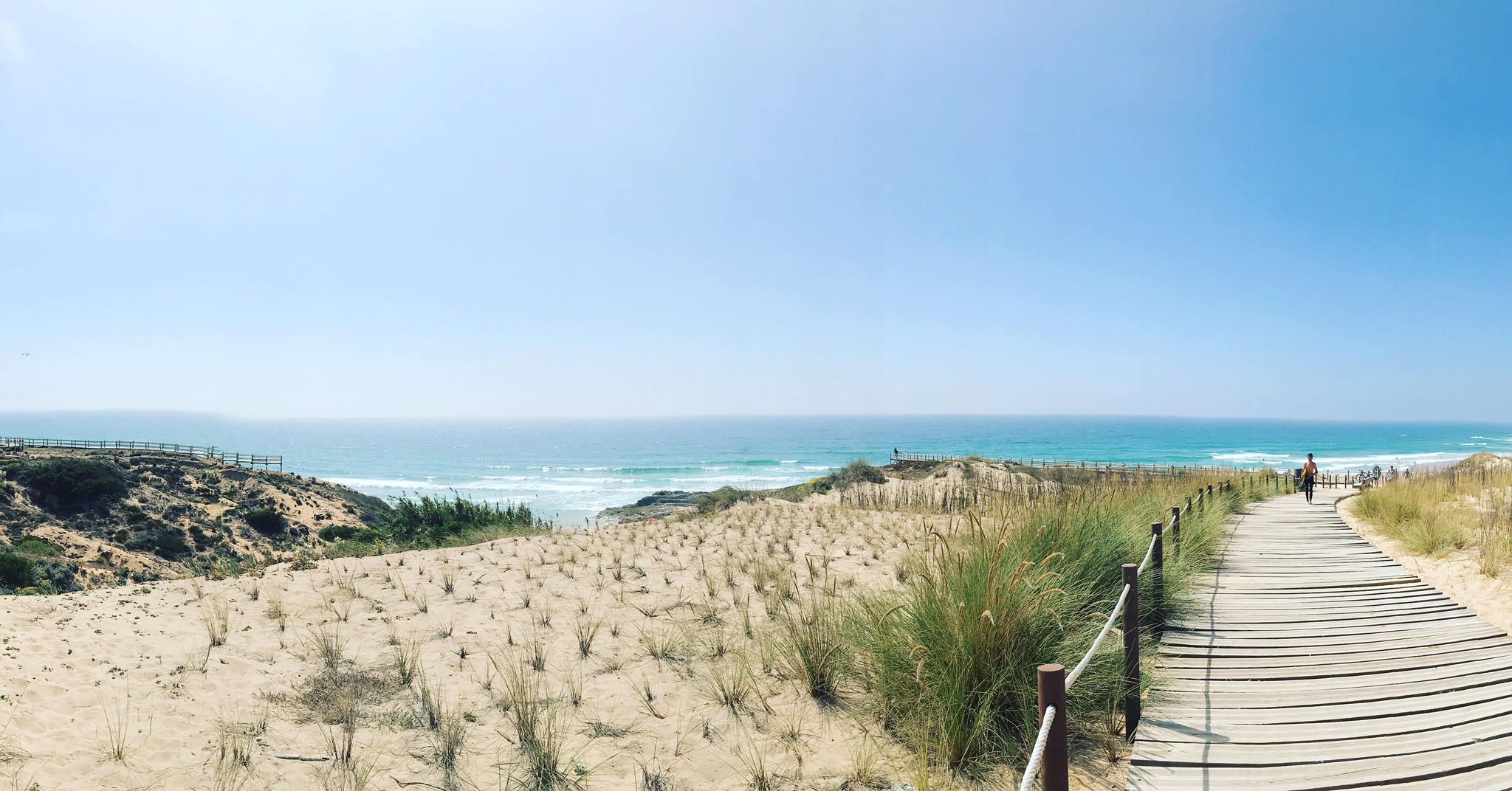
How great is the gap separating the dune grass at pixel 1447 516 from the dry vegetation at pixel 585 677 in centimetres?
398

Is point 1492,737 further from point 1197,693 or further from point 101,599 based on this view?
point 101,599

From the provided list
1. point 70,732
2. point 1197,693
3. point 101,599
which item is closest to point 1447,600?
point 1197,693

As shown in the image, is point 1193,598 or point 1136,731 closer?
point 1136,731

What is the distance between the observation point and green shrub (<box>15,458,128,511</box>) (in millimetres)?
34656

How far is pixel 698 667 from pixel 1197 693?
149 inches

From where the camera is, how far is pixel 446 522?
1775 cm

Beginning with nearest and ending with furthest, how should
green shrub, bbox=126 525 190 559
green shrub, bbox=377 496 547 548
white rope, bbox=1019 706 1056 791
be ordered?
white rope, bbox=1019 706 1056 791 < green shrub, bbox=377 496 547 548 < green shrub, bbox=126 525 190 559

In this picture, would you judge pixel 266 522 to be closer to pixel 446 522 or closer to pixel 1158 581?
pixel 446 522

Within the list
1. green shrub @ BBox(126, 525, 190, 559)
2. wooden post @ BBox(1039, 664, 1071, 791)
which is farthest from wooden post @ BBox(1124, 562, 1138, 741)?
green shrub @ BBox(126, 525, 190, 559)

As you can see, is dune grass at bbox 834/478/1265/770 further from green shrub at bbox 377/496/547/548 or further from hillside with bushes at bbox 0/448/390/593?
hillside with bushes at bbox 0/448/390/593

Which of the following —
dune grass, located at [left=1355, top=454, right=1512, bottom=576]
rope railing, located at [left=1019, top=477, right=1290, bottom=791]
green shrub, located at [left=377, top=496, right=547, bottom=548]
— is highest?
rope railing, located at [left=1019, top=477, right=1290, bottom=791]

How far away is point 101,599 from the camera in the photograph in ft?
27.4

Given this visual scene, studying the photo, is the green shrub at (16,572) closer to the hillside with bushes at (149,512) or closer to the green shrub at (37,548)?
the hillside with bushes at (149,512)

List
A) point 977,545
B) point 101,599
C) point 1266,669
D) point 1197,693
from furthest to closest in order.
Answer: point 101,599, point 977,545, point 1266,669, point 1197,693
